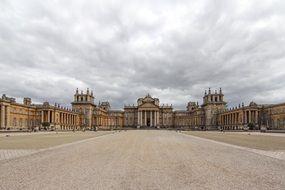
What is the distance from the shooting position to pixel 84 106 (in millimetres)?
156625

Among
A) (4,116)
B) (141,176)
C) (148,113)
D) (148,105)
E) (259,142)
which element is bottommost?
(259,142)

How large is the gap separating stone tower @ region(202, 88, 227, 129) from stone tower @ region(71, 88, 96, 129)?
59686 millimetres

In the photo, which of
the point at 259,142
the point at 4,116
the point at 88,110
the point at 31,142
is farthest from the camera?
the point at 88,110

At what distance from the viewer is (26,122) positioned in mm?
115062

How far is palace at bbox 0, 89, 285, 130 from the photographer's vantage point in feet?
349

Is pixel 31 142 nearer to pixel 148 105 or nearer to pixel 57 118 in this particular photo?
pixel 57 118

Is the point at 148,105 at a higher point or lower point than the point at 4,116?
higher

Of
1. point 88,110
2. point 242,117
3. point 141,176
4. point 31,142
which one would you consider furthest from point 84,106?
point 141,176

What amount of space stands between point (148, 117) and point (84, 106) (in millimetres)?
37108

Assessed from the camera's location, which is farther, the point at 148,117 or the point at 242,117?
the point at 148,117

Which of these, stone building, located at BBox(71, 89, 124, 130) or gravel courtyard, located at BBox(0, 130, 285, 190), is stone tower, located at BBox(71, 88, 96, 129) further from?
gravel courtyard, located at BBox(0, 130, 285, 190)

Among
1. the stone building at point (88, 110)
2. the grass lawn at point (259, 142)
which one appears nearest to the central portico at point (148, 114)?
the stone building at point (88, 110)

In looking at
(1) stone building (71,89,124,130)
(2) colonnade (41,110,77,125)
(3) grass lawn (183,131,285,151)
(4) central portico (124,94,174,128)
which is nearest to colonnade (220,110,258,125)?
(4) central portico (124,94,174,128)

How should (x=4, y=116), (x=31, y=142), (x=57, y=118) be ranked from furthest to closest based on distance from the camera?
1. (x=57, y=118)
2. (x=4, y=116)
3. (x=31, y=142)
